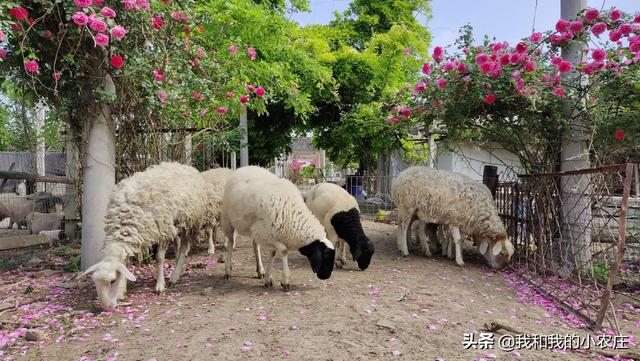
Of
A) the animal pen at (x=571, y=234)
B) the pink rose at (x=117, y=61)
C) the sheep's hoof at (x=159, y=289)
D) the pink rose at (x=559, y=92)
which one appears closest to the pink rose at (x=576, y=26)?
the pink rose at (x=559, y=92)

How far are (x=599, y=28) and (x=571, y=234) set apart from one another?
113 inches

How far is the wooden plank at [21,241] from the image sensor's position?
699cm

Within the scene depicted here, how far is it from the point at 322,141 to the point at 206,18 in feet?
36.7

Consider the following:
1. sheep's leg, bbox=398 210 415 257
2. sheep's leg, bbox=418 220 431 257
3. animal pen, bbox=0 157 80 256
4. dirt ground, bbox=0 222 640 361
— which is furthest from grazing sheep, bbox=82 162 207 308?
sheep's leg, bbox=418 220 431 257

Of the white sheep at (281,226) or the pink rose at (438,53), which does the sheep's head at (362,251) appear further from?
the pink rose at (438,53)

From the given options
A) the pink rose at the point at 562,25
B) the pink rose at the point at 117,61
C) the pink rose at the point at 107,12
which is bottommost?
the pink rose at the point at 117,61

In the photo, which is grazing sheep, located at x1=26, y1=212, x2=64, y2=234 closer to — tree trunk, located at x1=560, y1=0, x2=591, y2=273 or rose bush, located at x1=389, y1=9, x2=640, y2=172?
rose bush, located at x1=389, y1=9, x2=640, y2=172

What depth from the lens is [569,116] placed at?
6.20 metres

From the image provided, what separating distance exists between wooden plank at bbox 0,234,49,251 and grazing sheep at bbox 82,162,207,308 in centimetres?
342

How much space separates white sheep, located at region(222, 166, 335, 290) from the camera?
5.03 m

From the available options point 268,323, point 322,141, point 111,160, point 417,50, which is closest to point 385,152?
point 322,141

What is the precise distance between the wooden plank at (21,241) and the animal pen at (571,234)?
26.7 ft

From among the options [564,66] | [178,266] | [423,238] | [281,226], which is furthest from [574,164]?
[178,266]

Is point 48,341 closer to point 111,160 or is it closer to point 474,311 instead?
point 111,160
